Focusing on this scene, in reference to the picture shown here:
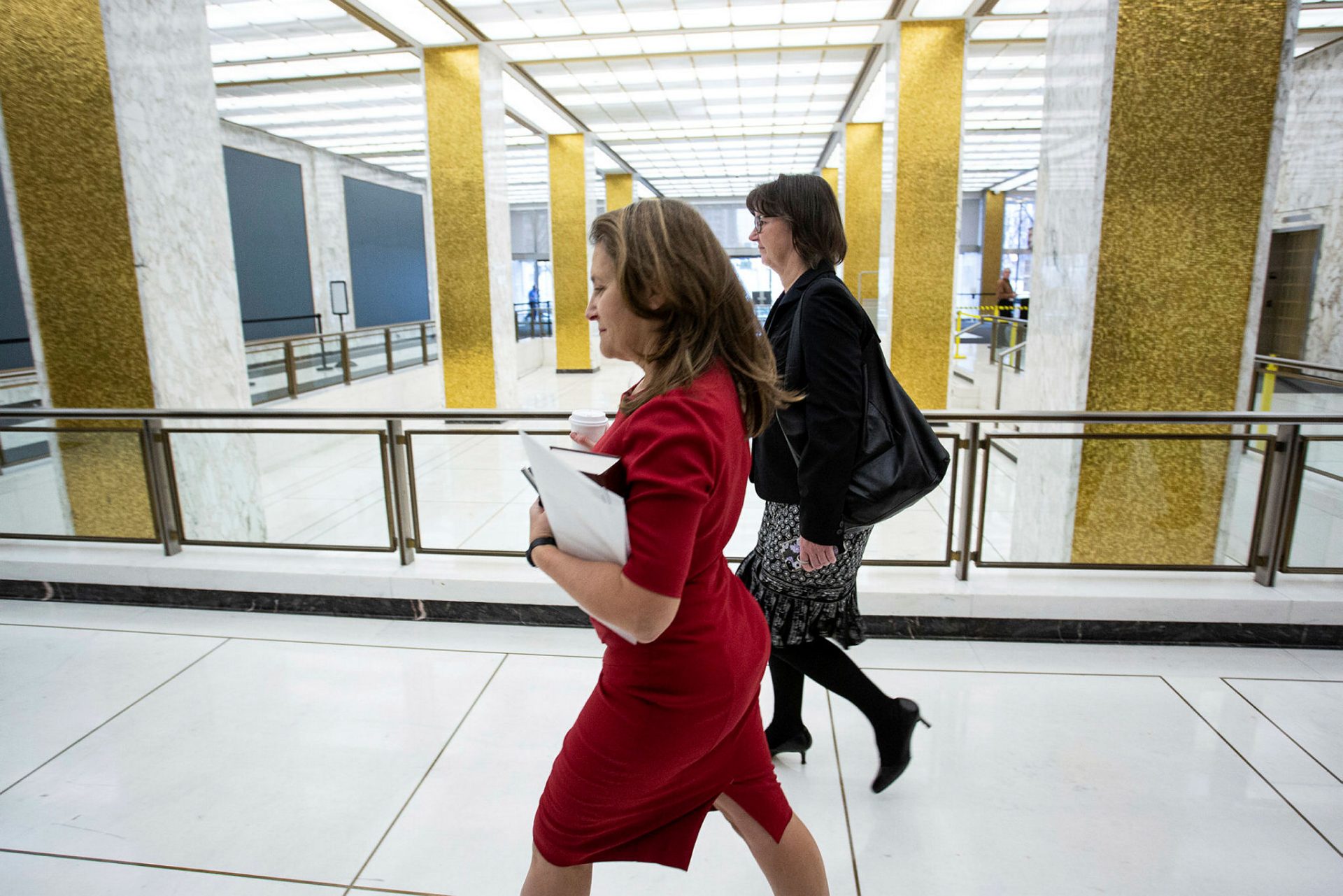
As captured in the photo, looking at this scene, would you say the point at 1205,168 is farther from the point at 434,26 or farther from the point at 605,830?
the point at 434,26

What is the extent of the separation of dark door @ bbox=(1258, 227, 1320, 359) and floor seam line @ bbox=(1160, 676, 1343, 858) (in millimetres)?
9566

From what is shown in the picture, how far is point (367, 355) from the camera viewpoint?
1056 cm

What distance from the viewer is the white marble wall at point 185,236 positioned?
3.77m

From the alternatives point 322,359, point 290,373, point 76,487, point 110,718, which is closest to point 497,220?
point 322,359

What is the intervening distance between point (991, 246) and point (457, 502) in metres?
25.7

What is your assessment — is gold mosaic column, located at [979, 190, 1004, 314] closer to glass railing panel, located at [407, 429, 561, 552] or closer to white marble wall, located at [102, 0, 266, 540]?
glass railing panel, located at [407, 429, 561, 552]

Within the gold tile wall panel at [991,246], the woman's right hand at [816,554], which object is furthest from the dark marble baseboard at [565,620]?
the gold tile wall panel at [991,246]

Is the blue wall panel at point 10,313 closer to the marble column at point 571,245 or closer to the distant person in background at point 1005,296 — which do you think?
the marble column at point 571,245

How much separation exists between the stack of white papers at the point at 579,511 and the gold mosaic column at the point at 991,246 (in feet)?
86.4

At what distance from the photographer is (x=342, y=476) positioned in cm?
384

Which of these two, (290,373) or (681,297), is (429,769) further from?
(290,373)

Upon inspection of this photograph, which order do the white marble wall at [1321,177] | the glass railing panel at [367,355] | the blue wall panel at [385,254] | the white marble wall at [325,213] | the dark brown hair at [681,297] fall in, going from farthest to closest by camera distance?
the blue wall panel at [385,254] → the white marble wall at [325,213] → the glass railing panel at [367,355] → the white marble wall at [1321,177] → the dark brown hair at [681,297]

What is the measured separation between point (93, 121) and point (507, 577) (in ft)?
9.90

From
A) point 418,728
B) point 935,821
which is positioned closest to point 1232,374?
point 935,821
